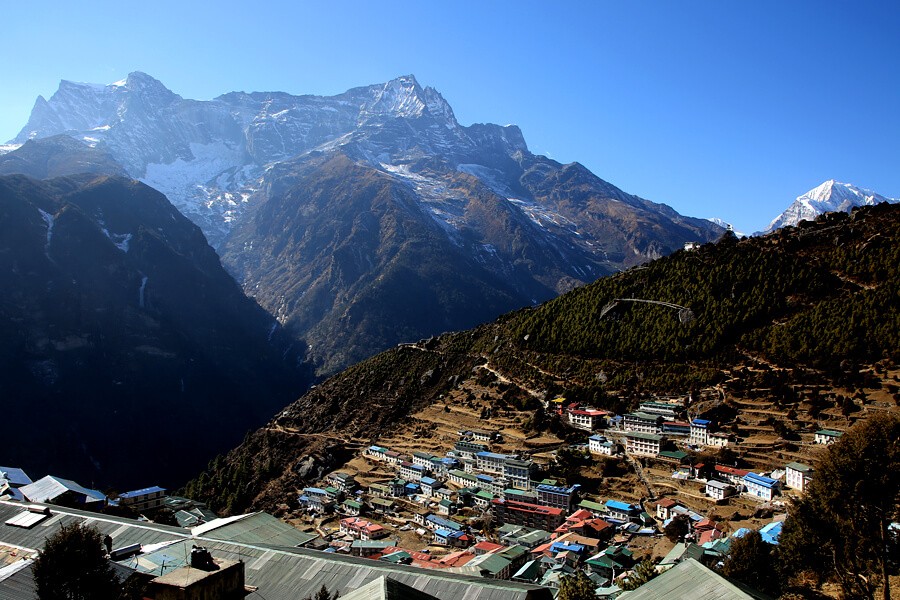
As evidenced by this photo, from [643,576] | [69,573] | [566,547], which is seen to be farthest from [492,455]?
[69,573]

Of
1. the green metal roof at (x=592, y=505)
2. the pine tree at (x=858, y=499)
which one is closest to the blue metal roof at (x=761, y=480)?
the green metal roof at (x=592, y=505)

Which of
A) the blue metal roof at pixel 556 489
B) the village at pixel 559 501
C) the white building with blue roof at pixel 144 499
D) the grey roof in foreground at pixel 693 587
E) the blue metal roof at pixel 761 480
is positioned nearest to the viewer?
the grey roof in foreground at pixel 693 587

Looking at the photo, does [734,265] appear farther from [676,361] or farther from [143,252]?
[143,252]

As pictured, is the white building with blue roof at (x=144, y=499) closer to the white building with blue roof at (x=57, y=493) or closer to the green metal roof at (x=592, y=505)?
the white building with blue roof at (x=57, y=493)

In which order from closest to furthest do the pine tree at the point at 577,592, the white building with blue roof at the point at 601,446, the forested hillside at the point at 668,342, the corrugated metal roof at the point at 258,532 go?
the pine tree at the point at 577,592
the corrugated metal roof at the point at 258,532
the white building with blue roof at the point at 601,446
the forested hillside at the point at 668,342

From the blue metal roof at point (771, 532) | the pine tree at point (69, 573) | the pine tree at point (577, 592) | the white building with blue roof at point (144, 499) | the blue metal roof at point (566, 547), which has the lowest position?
the white building with blue roof at point (144, 499)

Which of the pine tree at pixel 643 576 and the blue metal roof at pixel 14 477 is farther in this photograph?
the blue metal roof at pixel 14 477
